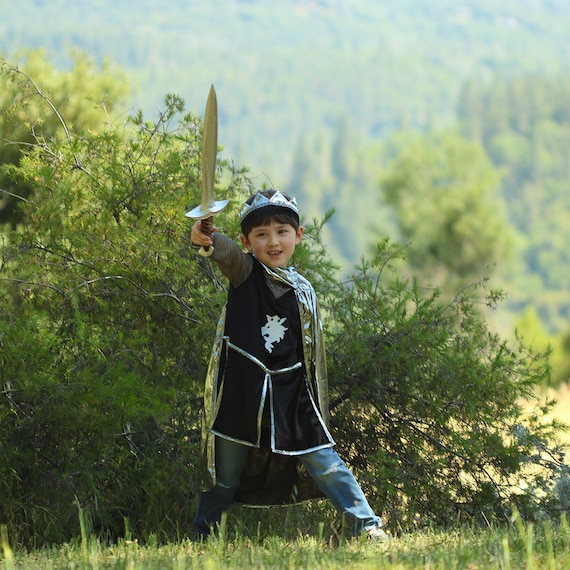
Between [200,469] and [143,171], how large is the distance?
2.17m

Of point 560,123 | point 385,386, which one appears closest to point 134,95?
point 385,386

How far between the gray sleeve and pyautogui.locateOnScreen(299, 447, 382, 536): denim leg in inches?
36.7

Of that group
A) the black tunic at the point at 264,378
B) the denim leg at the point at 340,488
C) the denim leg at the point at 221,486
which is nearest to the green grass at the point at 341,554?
the denim leg at the point at 340,488

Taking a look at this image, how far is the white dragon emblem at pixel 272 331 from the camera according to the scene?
5.16 m

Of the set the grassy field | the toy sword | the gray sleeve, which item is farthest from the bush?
the toy sword

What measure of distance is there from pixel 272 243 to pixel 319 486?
48.2 inches

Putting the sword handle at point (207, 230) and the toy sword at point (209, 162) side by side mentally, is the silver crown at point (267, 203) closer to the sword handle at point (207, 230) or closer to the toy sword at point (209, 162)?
the sword handle at point (207, 230)

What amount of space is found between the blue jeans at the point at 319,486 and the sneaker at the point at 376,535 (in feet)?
0.10

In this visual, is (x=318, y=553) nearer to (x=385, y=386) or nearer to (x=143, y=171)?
(x=385, y=386)

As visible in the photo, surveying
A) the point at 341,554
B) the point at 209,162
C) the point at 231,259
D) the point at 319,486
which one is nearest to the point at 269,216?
the point at 231,259

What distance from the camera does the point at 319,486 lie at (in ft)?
17.2

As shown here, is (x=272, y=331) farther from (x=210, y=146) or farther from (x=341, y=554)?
(x=341, y=554)

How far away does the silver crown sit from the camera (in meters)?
5.25

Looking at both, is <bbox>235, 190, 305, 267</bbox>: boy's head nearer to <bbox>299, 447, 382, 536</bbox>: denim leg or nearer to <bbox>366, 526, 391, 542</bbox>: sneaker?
<bbox>299, 447, 382, 536</bbox>: denim leg
